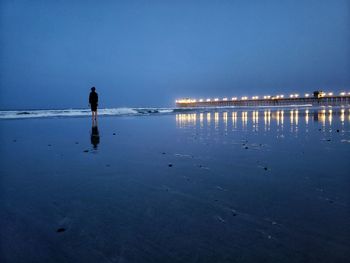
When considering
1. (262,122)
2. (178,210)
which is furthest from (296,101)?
(178,210)

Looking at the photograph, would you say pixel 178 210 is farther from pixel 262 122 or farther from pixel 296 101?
pixel 296 101

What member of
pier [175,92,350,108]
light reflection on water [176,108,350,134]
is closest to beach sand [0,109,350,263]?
light reflection on water [176,108,350,134]

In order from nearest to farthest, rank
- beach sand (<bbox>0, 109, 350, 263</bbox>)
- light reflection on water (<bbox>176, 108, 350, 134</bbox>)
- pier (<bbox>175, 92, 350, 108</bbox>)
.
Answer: beach sand (<bbox>0, 109, 350, 263</bbox>)
light reflection on water (<bbox>176, 108, 350, 134</bbox>)
pier (<bbox>175, 92, 350, 108</bbox>)

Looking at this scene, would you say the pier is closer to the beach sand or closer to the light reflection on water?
the light reflection on water

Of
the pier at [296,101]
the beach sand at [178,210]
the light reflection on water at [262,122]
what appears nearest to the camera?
the beach sand at [178,210]

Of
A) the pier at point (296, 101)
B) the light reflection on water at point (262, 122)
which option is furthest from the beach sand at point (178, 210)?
the pier at point (296, 101)

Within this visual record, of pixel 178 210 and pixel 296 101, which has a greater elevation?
pixel 296 101

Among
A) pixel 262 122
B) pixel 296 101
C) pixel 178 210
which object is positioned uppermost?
pixel 296 101

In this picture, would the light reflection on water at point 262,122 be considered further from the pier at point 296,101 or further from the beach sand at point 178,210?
the pier at point 296,101

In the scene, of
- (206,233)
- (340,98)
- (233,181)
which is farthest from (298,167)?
(340,98)

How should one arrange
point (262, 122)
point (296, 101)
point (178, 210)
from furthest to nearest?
point (296, 101), point (262, 122), point (178, 210)

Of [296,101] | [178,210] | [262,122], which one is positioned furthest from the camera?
[296,101]

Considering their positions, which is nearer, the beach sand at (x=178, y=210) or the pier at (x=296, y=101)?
the beach sand at (x=178, y=210)

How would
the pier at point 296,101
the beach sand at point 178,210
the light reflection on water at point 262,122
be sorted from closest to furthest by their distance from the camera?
1. the beach sand at point 178,210
2. the light reflection on water at point 262,122
3. the pier at point 296,101
